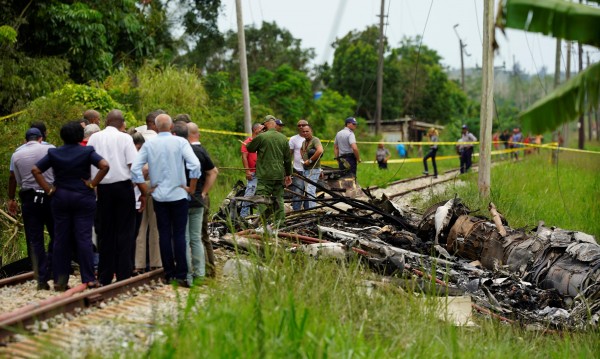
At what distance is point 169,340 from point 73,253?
517cm

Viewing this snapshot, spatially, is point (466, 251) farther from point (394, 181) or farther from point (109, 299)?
point (394, 181)

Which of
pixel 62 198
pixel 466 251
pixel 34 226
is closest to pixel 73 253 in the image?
pixel 34 226

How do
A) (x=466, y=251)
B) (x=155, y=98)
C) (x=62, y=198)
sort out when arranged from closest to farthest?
1. (x=62, y=198)
2. (x=466, y=251)
3. (x=155, y=98)

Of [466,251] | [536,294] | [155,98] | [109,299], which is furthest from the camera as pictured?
[155,98]

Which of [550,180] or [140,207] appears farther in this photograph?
[550,180]

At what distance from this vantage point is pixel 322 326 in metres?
7.39

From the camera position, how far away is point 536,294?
1280cm

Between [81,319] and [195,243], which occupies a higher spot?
[195,243]

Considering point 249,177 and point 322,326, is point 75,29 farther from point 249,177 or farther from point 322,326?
point 322,326

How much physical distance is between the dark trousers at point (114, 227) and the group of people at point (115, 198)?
0.01 metres

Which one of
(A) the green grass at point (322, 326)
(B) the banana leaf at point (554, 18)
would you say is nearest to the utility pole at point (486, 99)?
(A) the green grass at point (322, 326)

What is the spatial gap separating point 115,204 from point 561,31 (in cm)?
541

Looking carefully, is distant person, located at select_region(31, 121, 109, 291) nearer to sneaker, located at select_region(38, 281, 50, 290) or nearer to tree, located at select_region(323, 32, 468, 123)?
sneaker, located at select_region(38, 281, 50, 290)

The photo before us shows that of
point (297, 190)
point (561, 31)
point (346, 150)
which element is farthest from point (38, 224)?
point (346, 150)
